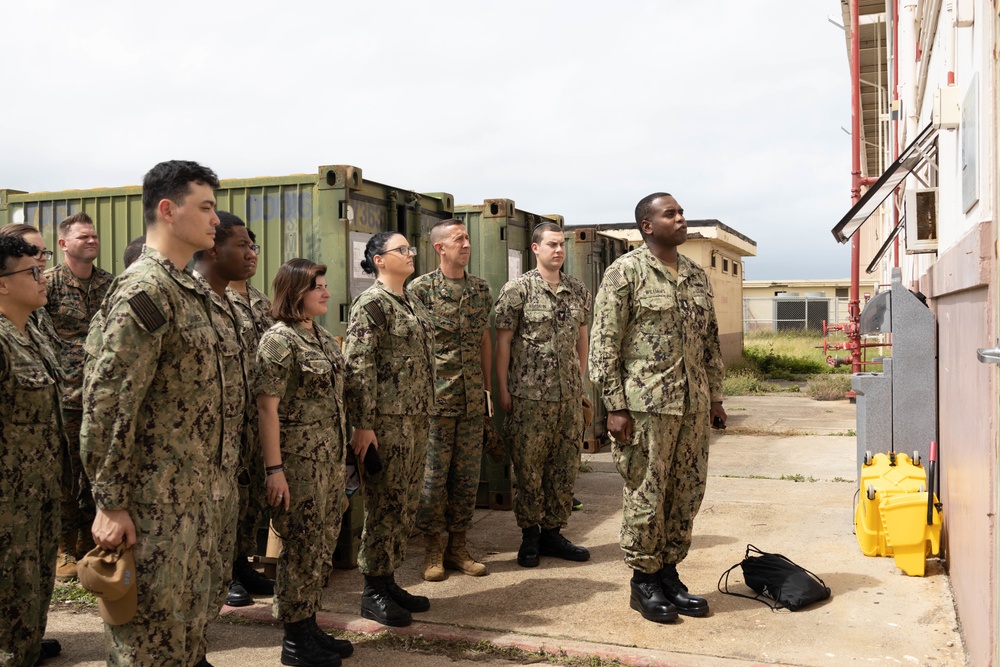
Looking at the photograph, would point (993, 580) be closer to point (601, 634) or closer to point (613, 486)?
point (601, 634)

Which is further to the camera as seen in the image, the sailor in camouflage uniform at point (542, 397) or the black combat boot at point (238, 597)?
the sailor in camouflage uniform at point (542, 397)

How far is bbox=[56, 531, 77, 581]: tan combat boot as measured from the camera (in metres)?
5.25

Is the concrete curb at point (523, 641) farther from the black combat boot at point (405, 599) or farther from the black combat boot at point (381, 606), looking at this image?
the black combat boot at point (405, 599)

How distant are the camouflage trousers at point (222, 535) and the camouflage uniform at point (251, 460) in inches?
26.0

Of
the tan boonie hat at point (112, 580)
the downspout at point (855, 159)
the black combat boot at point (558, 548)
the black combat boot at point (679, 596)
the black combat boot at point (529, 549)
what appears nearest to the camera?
the tan boonie hat at point (112, 580)

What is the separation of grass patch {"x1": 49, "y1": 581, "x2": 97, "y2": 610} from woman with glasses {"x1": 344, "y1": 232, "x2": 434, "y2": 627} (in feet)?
5.18

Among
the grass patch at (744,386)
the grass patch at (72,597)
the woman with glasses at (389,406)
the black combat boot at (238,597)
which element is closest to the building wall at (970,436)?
the woman with glasses at (389,406)

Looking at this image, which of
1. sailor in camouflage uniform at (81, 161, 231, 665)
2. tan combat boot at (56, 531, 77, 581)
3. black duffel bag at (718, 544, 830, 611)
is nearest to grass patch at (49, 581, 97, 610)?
tan combat boot at (56, 531, 77, 581)

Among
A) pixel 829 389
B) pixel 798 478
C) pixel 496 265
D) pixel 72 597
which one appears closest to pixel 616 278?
pixel 496 265

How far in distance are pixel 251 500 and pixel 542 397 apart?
1.95 metres

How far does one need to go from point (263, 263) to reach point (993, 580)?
4.37 metres

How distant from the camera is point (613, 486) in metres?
7.97

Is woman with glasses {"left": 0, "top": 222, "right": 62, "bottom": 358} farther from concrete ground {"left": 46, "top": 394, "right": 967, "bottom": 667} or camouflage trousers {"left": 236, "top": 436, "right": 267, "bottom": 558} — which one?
concrete ground {"left": 46, "top": 394, "right": 967, "bottom": 667}

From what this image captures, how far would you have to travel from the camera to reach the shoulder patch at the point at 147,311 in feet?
8.90
